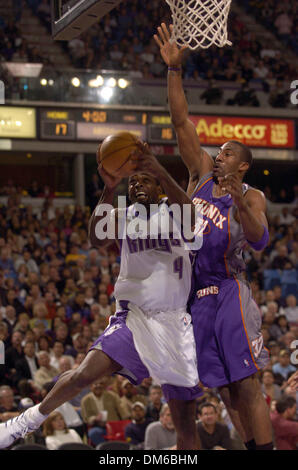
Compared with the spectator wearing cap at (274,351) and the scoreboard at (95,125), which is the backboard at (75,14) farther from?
the scoreboard at (95,125)

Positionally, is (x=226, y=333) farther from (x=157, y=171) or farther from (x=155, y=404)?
(x=155, y=404)

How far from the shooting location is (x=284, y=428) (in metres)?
8.66

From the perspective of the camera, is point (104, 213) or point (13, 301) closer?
point (104, 213)

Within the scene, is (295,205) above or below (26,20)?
below

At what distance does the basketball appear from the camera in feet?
13.7

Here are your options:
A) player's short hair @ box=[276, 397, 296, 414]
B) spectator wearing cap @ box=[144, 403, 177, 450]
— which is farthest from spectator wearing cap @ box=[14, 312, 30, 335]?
player's short hair @ box=[276, 397, 296, 414]

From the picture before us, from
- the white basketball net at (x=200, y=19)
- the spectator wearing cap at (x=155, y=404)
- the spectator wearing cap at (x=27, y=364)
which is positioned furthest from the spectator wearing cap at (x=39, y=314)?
the white basketball net at (x=200, y=19)

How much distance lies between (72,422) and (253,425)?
5025 millimetres

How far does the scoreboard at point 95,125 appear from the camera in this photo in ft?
49.6

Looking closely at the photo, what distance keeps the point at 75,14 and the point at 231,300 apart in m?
2.28

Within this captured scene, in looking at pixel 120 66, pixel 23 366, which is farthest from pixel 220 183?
pixel 120 66

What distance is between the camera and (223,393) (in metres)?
4.59

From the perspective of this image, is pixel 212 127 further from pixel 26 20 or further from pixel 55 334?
pixel 55 334

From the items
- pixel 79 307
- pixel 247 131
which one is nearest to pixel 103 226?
pixel 79 307
